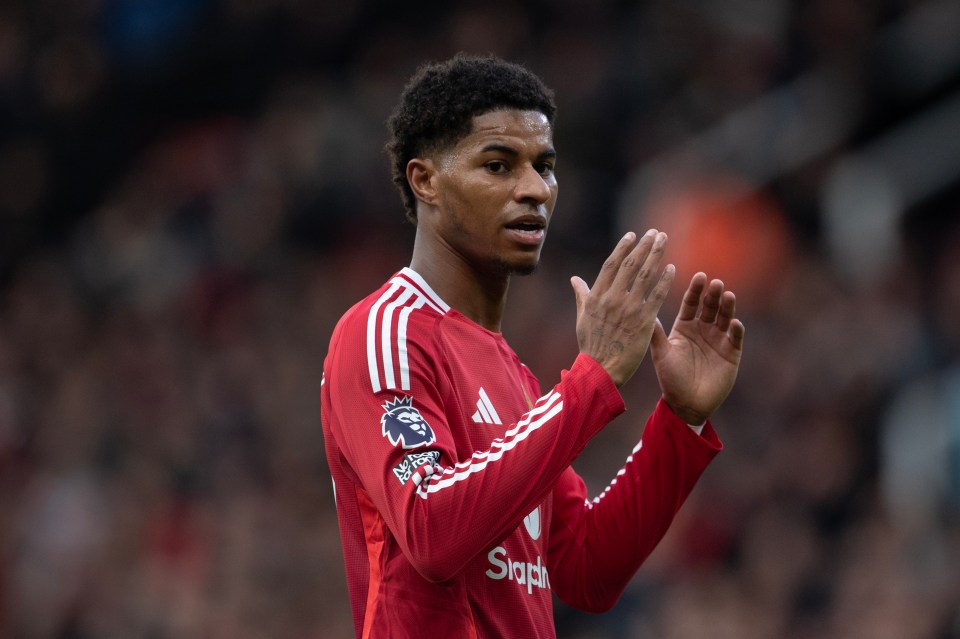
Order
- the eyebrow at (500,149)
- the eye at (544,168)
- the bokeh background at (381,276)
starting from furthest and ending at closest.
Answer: the bokeh background at (381,276), the eye at (544,168), the eyebrow at (500,149)

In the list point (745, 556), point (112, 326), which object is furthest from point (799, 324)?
point (112, 326)

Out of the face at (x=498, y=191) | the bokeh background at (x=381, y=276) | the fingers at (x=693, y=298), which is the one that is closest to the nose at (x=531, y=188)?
the face at (x=498, y=191)

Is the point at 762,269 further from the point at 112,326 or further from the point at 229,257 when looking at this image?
the point at 112,326

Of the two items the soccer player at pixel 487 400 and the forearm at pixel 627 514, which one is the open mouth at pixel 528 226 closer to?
the soccer player at pixel 487 400

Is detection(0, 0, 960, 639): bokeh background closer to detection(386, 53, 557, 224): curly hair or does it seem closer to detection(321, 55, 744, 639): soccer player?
detection(321, 55, 744, 639): soccer player

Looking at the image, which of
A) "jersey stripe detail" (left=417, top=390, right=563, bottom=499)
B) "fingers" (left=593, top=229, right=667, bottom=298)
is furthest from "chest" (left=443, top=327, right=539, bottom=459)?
"fingers" (left=593, top=229, right=667, bottom=298)

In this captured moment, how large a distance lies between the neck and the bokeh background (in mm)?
4580

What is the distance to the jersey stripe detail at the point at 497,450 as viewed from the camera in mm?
2998

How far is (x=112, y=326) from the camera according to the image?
11023 millimetres

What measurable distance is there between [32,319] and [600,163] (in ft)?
15.2

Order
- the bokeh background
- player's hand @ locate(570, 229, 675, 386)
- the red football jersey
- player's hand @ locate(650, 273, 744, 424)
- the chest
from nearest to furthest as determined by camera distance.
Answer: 1. the red football jersey
2. player's hand @ locate(570, 229, 675, 386)
3. the chest
4. player's hand @ locate(650, 273, 744, 424)
5. the bokeh background

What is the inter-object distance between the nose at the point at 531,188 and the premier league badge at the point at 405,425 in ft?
1.98

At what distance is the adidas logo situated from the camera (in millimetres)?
3377

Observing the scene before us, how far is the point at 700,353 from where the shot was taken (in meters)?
3.70
